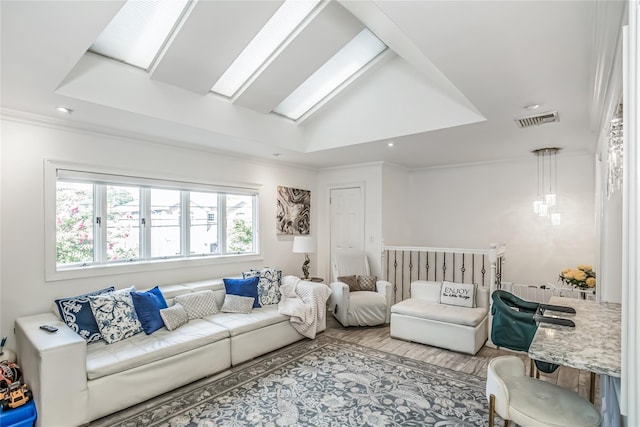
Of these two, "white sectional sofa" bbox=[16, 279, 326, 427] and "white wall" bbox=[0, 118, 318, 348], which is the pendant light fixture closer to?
"white sectional sofa" bbox=[16, 279, 326, 427]

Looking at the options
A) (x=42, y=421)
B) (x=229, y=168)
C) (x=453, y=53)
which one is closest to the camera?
(x=453, y=53)

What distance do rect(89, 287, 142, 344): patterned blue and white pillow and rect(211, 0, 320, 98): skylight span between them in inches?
91.0

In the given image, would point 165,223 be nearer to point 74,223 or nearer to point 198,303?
point 74,223

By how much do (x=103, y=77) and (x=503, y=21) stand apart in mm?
2972

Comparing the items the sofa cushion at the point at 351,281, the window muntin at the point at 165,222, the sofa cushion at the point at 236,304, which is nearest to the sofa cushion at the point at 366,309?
the sofa cushion at the point at 351,281

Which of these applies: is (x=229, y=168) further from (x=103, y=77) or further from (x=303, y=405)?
(x=303, y=405)

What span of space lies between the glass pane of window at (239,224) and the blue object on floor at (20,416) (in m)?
2.76

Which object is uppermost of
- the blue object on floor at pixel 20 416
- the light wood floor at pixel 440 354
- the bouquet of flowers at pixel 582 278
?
the bouquet of flowers at pixel 582 278

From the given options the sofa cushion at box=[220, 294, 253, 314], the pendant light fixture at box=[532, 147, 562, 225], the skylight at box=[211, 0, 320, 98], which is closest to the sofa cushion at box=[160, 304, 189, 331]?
the sofa cushion at box=[220, 294, 253, 314]

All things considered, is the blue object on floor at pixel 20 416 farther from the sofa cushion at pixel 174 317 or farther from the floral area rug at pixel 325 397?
the sofa cushion at pixel 174 317

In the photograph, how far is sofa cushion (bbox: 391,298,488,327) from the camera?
396 cm

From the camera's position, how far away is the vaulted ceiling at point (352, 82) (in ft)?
6.14

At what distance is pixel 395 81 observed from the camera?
392 cm

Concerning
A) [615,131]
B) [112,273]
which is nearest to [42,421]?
[112,273]
